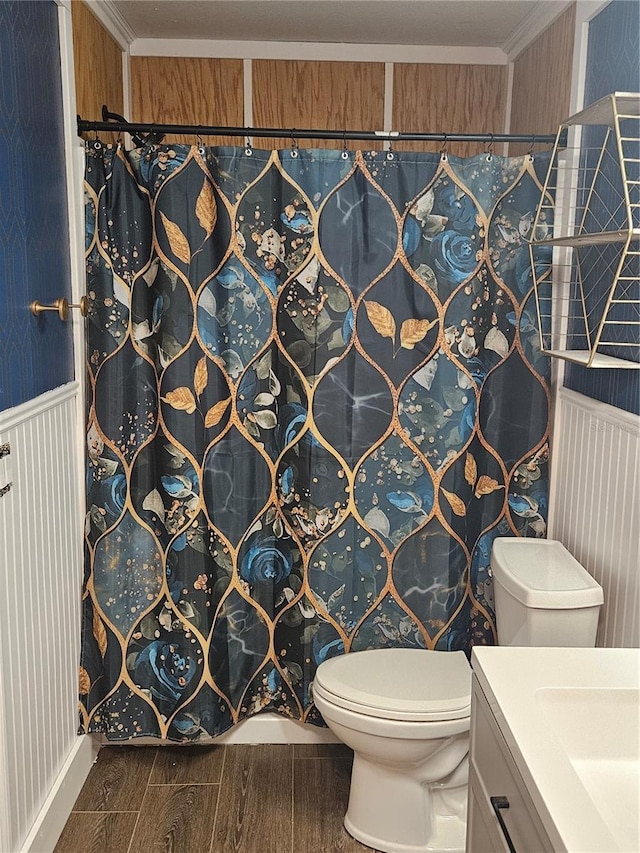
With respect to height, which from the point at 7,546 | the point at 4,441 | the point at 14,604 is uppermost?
the point at 4,441

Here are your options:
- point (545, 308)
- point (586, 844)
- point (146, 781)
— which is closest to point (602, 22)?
point (545, 308)

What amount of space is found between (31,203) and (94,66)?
2.51ft

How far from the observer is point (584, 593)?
2.07 metres

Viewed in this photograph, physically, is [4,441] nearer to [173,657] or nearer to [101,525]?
[101,525]

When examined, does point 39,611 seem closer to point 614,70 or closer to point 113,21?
point 113,21

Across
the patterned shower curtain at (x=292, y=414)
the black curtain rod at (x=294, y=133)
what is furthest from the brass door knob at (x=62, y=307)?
the black curtain rod at (x=294, y=133)

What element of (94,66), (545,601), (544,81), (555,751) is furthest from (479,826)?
(94,66)

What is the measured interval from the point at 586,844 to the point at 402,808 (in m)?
1.37

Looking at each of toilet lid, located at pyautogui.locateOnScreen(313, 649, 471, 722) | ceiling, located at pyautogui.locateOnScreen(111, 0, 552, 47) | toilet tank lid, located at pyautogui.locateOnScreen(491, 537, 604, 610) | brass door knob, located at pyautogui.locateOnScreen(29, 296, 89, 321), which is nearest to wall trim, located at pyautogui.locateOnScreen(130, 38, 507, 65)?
ceiling, located at pyautogui.locateOnScreen(111, 0, 552, 47)

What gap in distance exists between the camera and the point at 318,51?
3.08m

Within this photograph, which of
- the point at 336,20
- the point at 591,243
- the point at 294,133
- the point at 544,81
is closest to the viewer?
the point at 591,243

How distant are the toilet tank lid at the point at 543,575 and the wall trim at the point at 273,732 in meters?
Answer: 0.90

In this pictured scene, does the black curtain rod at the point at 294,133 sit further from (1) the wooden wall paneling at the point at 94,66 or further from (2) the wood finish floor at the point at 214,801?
(2) the wood finish floor at the point at 214,801

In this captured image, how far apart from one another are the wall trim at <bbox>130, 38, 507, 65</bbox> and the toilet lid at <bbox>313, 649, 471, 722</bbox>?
2.02 meters
